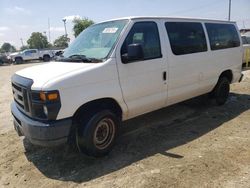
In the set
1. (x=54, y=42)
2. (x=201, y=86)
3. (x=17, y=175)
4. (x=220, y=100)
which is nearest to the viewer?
(x=17, y=175)

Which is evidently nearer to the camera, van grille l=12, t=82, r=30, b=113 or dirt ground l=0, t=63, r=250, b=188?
dirt ground l=0, t=63, r=250, b=188

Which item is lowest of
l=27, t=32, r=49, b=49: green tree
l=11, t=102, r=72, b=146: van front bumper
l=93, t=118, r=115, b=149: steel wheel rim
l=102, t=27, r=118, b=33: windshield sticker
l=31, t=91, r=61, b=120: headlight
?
l=93, t=118, r=115, b=149: steel wheel rim

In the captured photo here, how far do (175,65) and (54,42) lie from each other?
99.3 meters

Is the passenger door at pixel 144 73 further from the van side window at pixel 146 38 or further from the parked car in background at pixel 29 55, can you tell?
the parked car in background at pixel 29 55

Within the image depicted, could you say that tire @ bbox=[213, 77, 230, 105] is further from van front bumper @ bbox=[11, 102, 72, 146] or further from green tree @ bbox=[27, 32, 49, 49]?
green tree @ bbox=[27, 32, 49, 49]

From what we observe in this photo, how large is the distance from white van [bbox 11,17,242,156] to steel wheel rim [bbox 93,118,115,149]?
0.04ft

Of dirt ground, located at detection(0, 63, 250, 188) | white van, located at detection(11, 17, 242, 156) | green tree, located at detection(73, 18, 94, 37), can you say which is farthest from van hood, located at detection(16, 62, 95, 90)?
green tree, located at detection(73, 18, 94, 37)

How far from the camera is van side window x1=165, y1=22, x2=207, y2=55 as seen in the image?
542cm

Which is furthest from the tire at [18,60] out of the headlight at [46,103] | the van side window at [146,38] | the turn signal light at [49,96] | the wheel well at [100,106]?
the turn signal light at [49,96]

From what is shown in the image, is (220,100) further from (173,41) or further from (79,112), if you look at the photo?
(79,112)

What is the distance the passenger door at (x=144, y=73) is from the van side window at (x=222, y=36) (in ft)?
6.45

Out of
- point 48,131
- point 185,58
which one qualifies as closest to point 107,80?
point 48,131

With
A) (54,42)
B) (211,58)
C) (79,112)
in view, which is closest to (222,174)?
(79,112)

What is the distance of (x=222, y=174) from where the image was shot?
12.6 feet
